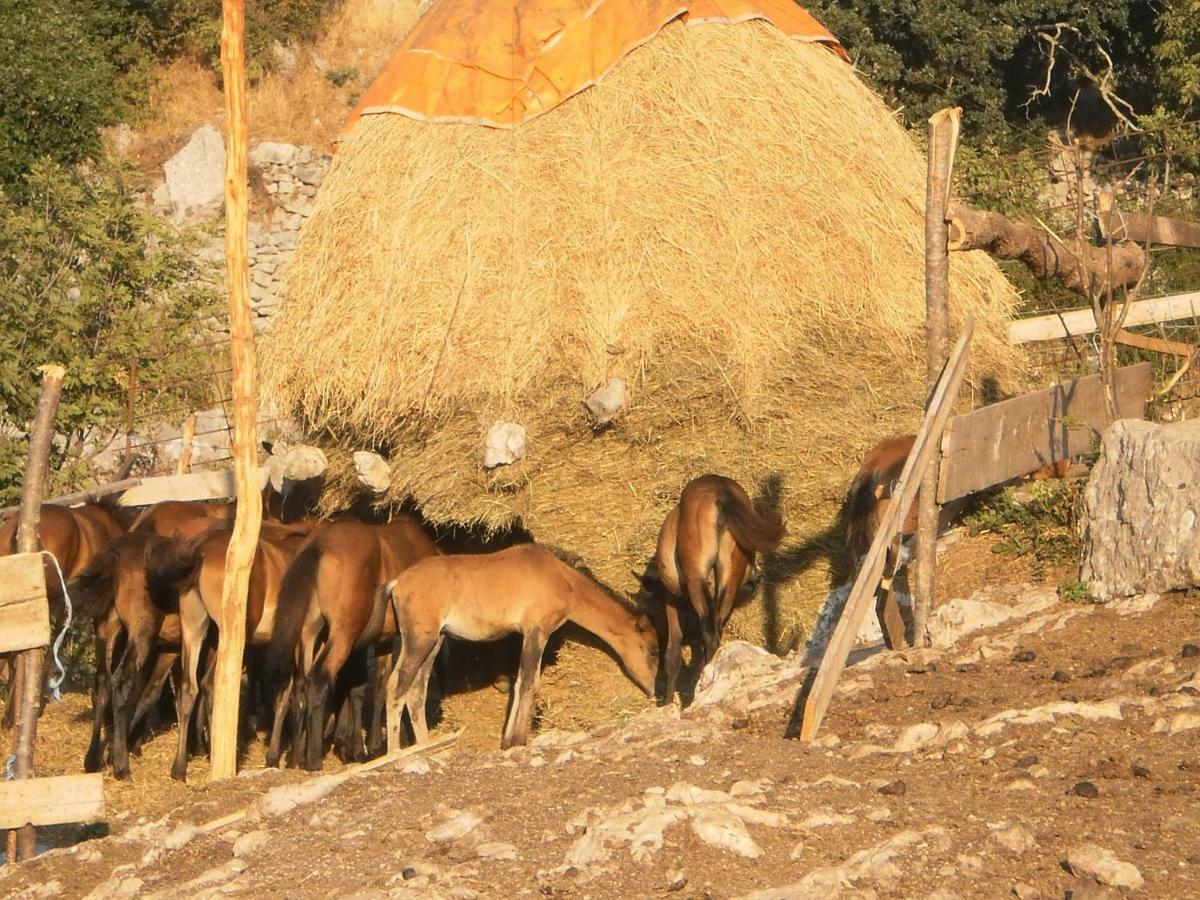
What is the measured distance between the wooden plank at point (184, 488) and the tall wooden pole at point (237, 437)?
349 centimetres

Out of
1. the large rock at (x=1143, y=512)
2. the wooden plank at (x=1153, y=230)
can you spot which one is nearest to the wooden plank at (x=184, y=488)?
the wooden plank at (x=1153, y=230)

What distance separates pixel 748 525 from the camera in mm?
9328

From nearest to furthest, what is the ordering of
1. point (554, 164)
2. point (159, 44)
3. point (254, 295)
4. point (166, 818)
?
point (166, 818) → point (554, 164) → point (254, 295) → point (159, 44)

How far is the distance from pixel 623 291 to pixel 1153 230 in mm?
3294

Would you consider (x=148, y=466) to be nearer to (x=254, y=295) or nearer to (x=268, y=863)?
(x=254, y=295)

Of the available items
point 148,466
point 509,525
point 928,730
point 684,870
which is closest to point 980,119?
point 148,466

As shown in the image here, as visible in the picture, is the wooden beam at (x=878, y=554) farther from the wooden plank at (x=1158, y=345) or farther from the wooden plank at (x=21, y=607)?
the wooden plank at (x=21, y=607)

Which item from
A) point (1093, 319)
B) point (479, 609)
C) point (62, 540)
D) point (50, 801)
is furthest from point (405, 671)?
point (1093, 319)

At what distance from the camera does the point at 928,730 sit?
5992 millimetres

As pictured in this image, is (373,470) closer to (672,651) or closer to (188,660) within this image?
(188,660)

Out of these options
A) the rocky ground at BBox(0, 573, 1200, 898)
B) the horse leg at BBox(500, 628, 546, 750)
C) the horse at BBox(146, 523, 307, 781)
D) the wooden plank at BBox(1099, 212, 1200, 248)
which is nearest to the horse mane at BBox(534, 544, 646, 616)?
the horse leg at BBox(500, 628, 546, 750)

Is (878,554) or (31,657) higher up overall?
(878,554)

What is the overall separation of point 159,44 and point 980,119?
50.5 feet

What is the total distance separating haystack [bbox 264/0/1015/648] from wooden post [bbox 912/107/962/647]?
2474 millimetres
